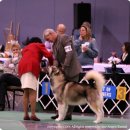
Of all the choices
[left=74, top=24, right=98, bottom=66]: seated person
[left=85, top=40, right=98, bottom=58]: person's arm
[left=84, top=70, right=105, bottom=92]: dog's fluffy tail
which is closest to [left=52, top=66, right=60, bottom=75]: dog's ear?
[left=84, top=70, right=105, bottom=92]: dog's fluffy tail

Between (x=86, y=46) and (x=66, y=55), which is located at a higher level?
(x=86, y=46)

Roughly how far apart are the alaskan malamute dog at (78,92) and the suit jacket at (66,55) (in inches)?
5.2

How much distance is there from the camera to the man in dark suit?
259 inches

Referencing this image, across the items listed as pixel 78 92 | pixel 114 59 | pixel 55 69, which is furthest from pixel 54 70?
pixel 114 59

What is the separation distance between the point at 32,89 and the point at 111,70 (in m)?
2.09

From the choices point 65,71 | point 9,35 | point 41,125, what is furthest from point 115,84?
point 9,35

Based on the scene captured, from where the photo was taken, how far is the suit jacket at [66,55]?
6.57 m

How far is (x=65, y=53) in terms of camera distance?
21.8 ft

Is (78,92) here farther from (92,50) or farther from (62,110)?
(92,50)

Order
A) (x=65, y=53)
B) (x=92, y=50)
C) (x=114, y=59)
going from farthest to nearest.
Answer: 1. (x=114, y=59)
2. (x=92, y=50)
3. (x=65, y=53)

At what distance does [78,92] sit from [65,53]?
573 mm

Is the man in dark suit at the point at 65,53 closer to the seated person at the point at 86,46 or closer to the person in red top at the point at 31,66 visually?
the person in red top at the point at 31,66

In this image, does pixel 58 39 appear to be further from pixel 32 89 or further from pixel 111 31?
pixel 111 31

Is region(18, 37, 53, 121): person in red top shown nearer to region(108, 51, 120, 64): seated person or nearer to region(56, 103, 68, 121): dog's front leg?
region(56, 103, 68, 121): dog's front leg
